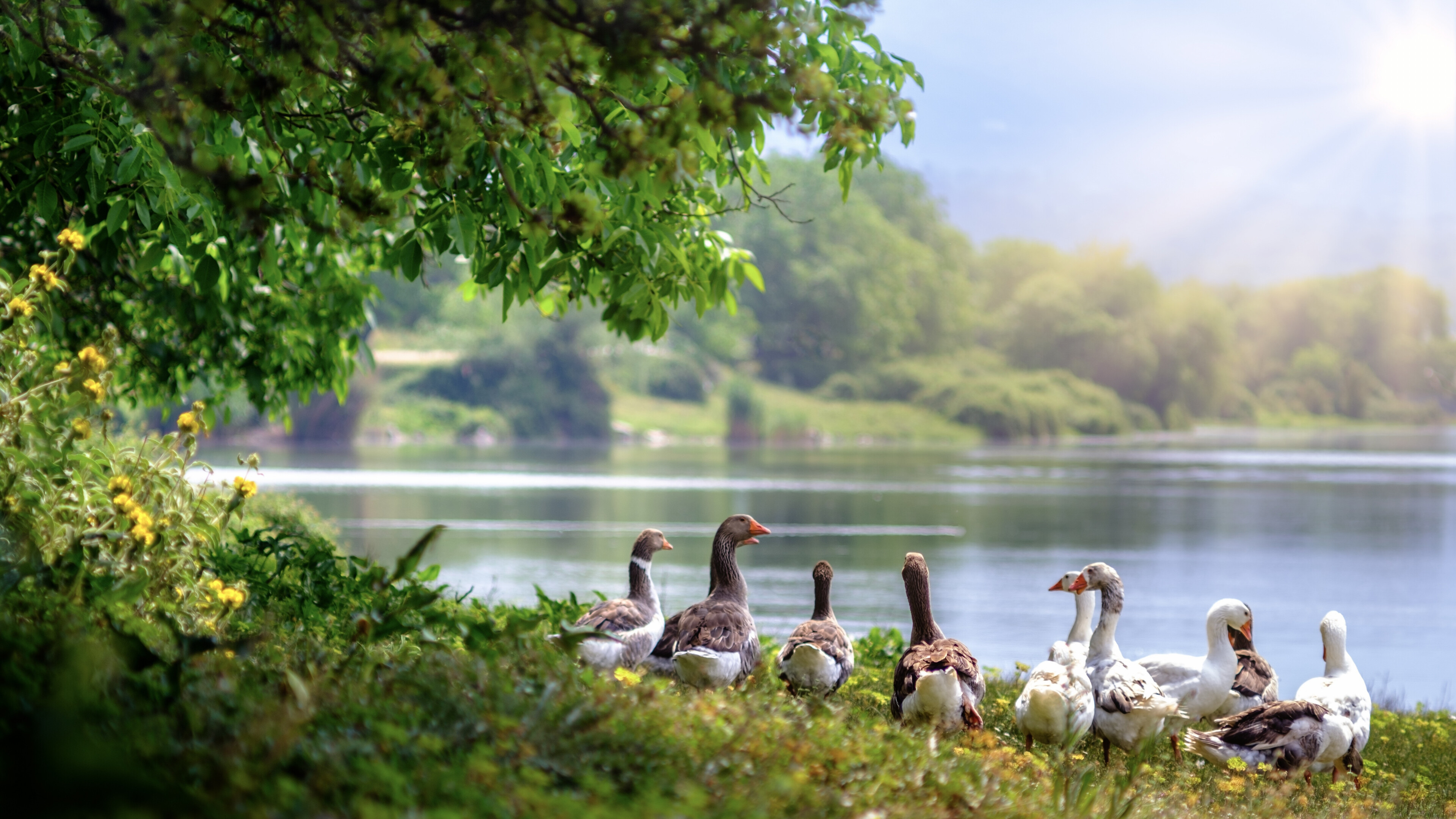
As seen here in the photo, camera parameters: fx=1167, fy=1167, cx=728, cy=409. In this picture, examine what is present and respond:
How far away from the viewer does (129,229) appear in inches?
289

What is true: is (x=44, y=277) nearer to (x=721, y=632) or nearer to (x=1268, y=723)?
(x=721, y=632)

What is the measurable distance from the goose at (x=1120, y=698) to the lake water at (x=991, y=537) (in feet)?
17.2

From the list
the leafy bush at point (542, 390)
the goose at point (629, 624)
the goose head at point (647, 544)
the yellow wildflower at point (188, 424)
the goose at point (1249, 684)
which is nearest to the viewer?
the yellow wildflower at point (188, 424)

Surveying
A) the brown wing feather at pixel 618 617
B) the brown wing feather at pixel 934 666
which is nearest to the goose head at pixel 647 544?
the brown wing feather at pixel 618 617

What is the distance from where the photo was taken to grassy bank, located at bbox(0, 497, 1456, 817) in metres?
2.79

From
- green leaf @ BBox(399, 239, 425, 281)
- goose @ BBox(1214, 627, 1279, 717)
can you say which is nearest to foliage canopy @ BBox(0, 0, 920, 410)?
green leaf @ BBox(399, 239, 425, 281)

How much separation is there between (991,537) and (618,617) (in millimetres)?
17924

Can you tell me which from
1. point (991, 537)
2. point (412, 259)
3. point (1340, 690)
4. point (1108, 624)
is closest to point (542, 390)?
point (991, 537)

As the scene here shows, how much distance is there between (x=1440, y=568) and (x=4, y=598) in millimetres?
23442

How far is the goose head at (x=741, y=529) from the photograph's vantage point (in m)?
7.68

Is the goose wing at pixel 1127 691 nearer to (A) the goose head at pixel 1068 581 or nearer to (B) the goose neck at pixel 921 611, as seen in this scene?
(A) the goose head at pixel 1068 581

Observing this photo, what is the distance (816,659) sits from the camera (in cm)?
657

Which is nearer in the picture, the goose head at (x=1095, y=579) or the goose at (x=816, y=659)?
the goose at (x=816, y=659)

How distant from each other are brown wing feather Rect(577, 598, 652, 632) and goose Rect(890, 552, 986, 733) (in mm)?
1518
